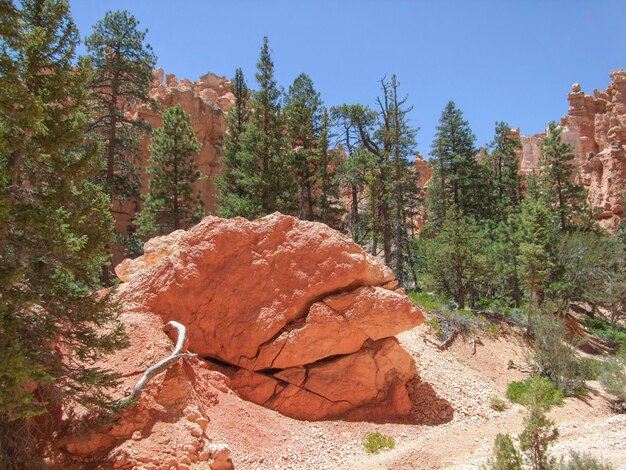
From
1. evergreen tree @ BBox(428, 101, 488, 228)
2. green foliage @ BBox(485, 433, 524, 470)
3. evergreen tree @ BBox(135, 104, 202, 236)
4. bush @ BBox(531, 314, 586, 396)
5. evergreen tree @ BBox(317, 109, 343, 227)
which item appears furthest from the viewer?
evergreen tree @ BBox(428, 101, 488, 228)

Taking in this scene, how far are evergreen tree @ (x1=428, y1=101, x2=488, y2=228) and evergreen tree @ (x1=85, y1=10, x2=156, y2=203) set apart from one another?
2382cm

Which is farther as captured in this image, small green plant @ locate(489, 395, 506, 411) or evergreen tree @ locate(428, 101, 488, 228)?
evergreen tree @ locate(428, 101, 488, 228)

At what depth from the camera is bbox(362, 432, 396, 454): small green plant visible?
874 cm

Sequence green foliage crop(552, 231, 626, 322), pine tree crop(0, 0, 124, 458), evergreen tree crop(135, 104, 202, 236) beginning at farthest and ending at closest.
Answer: green foliage crop(552, 231, 626, 322), evergreen tree crop(135, 104, 202, 236), pine tree crop(0, 0, 124, 458)

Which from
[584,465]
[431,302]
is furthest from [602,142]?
[584,465]

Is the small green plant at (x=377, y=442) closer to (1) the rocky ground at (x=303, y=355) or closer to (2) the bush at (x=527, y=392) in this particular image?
(1) the rocky ground at (x=303, y=355)

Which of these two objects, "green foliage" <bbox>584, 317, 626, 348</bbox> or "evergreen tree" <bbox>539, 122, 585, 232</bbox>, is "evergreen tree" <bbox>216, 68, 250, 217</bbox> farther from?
"evergreen tree" <bbox>539, 122, 585, 232</bbox>

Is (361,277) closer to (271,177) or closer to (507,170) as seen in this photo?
(271,177)

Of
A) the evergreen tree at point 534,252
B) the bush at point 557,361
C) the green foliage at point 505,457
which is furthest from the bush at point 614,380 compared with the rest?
the green foliage at point 505,457

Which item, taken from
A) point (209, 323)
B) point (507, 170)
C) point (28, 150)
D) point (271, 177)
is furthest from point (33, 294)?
point (507, 170)

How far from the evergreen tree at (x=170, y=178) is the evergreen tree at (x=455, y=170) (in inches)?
813

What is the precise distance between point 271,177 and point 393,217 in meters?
8.87

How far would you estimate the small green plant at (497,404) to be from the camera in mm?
11355

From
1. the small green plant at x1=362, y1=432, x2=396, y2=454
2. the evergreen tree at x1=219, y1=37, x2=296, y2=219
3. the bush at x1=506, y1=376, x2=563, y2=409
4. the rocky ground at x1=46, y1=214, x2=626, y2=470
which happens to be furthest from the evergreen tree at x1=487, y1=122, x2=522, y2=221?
the small green plant at x1=362, y1=432, x2=396, y2=454
